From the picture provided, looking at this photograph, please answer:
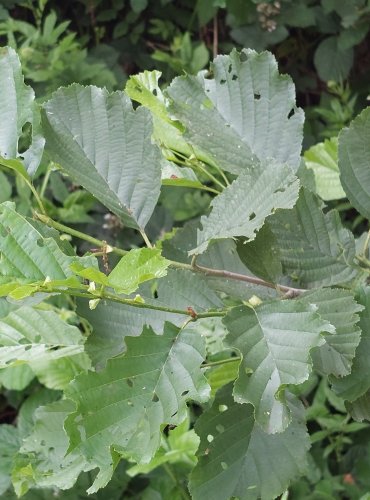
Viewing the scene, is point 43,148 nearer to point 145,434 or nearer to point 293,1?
point 145,434

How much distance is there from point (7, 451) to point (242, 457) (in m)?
0.64

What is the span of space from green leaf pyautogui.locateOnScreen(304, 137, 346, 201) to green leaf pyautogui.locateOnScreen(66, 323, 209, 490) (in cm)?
49

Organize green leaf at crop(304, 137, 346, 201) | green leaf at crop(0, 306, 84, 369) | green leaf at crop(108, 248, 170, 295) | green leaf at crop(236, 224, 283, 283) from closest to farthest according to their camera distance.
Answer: green leaf at crop(108, 248, 170, 295) < green leaf at crop(236, 224, 283, 283) < green leaf at crop(0, 306, 84, 369) < green leaf at crop(304, 137, 346, 201)

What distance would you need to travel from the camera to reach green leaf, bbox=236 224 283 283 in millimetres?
531

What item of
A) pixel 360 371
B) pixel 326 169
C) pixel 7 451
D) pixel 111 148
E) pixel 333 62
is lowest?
pixel 7 451

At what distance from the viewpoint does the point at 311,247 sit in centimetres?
59

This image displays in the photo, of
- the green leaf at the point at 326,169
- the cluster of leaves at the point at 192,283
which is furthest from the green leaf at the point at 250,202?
the green leaf at the point at 326,169

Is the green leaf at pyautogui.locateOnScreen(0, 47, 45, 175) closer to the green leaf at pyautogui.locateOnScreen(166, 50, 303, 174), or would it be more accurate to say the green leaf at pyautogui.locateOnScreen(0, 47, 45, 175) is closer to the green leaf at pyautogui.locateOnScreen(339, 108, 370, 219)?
the green leaf at pyautogui.locateOnScreen(166, 50, 303, 174)

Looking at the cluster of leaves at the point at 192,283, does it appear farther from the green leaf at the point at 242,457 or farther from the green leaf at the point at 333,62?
the green leaf at the point at 333,62

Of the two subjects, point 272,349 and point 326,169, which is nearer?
point 272,349

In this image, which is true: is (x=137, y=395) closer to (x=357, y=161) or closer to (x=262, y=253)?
(x=262, y=253)

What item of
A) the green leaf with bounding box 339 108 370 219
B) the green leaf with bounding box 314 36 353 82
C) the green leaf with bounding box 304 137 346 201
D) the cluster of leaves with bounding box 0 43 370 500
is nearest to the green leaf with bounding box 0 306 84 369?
the cluster of leaves with bounding box 0 43 370 500

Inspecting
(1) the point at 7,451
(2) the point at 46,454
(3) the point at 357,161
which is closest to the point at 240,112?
(3) the point at 357,161

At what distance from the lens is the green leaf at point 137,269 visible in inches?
16.6
